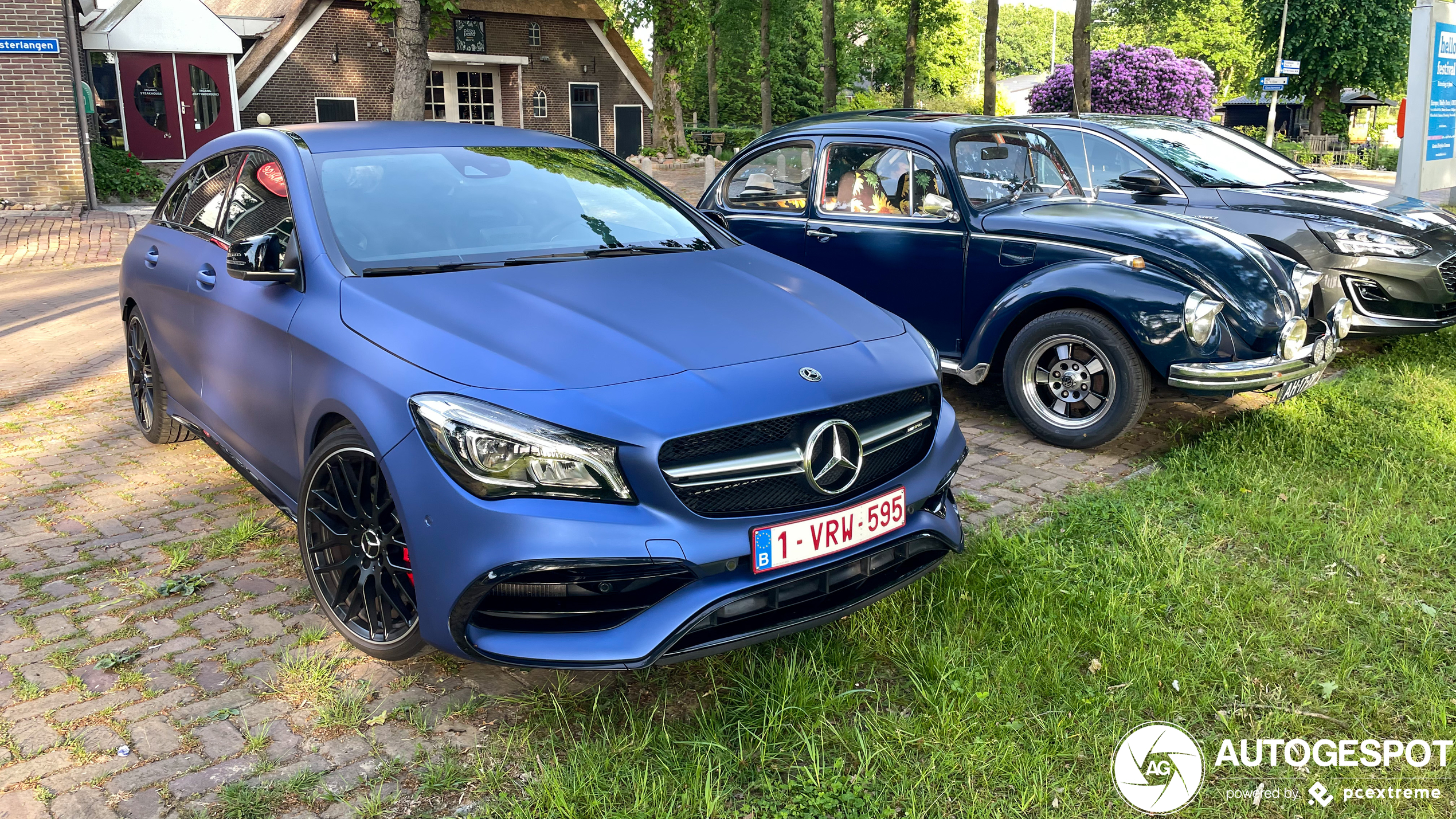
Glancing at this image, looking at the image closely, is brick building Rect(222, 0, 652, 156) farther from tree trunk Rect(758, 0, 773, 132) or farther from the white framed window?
tree trunk Rect(758, 0, 773, 132)

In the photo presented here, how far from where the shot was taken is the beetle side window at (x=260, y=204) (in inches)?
155

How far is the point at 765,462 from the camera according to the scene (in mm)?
2953

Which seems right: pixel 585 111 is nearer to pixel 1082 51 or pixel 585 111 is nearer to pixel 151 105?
pixel 151 105

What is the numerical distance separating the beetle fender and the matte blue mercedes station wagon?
213cm

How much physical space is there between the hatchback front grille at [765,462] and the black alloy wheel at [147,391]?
3524 mm

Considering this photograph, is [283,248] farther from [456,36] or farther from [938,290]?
[456,36]

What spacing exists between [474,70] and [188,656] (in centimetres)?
3216

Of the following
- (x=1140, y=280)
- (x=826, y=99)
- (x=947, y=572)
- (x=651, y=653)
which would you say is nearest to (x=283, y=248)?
(x=651, y=653)

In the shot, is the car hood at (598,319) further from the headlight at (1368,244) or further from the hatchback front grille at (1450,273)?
the hatchback front grille at (1450,273)

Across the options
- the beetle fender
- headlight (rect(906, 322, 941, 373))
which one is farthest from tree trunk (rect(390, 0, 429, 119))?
headlight (rect(906, 322, 941, 373))

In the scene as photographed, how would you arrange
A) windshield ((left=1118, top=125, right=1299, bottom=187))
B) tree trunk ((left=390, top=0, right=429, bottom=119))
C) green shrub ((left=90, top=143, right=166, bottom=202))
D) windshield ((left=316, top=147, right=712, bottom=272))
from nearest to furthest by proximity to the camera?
windshield ((left=316, top=147, right=712, bottom=272)) < windshield ((left=1118, top=125, right=1299, bottom=187)) < tree trunk ((left=390, top=0, right=429, bottom=119)) < green shrub ((left=90, top=143, right=166, bottom=202))

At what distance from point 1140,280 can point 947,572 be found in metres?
2.35

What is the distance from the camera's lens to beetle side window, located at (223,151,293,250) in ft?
12.9

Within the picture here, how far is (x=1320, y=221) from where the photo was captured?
7688 millimetres
